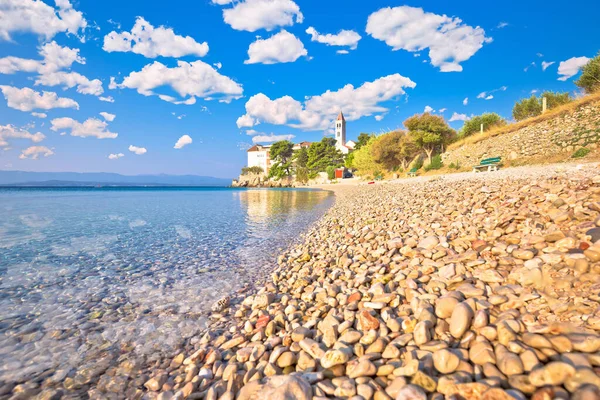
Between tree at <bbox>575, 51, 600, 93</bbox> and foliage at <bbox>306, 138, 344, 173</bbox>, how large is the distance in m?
59.6

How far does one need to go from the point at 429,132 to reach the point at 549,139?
62.1 ft

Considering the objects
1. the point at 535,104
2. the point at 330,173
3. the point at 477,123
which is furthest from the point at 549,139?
the point at 330,173

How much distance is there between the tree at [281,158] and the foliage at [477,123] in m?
63.9

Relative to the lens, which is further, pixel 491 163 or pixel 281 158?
pixel 281 158

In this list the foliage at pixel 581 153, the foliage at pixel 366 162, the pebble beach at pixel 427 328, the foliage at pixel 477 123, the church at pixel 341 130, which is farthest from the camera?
the church at pixel 341 130

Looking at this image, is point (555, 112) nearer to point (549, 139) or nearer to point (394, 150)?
point (549, 139)

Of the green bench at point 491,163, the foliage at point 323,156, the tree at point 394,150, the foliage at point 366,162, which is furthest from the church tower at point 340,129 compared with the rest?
the green bench at point 491,163

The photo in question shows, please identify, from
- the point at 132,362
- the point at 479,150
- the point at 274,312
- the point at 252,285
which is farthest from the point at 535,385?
the point at 479,150

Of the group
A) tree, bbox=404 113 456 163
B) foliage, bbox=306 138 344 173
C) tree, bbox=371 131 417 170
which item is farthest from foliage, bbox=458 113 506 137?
foliage, bbox=306 138 344 173

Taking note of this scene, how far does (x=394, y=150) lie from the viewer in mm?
46219

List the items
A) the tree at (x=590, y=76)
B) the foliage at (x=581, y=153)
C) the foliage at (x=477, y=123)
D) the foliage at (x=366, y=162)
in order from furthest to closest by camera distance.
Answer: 1. the foliage at (x=366, y=162)
2. the foliage at (x=477, y=123)
3. the tree at (x=590, y=76)
4. the foliage at (x=581, y=153)

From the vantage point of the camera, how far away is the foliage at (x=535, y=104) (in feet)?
90.5

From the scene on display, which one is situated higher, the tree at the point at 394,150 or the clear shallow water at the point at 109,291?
the tree at the point at 394,150

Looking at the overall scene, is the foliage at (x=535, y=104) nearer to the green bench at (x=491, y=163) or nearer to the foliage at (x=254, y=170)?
the green bench at (x=491, y=163)
